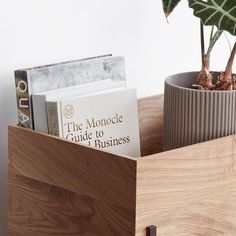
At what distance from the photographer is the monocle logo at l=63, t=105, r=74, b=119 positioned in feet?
3.10

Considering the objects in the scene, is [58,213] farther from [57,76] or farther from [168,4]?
[168,4]

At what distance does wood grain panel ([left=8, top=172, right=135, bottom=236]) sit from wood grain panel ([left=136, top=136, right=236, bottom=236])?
1.7 inches

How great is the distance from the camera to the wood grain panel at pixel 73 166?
0.82 m

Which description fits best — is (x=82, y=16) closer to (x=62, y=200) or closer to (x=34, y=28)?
(x=34, y=28)

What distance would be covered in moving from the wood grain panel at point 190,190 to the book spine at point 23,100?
0.25 metres

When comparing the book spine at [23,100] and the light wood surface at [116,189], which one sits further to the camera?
the book spine at [23,100]

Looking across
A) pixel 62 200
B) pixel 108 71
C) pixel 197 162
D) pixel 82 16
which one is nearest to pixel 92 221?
pixel 62 200

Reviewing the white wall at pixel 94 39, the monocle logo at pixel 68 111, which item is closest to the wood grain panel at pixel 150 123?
the white wall at pixel 94 39

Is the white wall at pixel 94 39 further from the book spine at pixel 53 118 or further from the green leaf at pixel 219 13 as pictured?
the green leaf at pixel 219 13

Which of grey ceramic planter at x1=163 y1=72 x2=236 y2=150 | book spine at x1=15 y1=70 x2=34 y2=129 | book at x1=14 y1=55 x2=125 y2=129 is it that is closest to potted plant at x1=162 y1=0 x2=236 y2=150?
grey ceramic planter at x1=163 y1=72 x2=236 y2=150

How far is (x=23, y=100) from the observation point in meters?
0.97

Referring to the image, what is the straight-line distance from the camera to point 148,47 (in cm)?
125

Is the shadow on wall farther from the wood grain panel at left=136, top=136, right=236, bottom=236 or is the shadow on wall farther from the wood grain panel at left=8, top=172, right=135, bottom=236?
the wood grain panel at left=136, top=136, right=236, bottom=236

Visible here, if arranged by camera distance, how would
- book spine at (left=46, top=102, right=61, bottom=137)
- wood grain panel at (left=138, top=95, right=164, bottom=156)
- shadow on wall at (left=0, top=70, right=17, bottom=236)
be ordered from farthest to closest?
wood grain panel at (left=138, top=95, right=164, bottom=156) < shadow on wall at (left=0, top=70, right=17, bottom=236) < book spine at (left=46, top=102, right=61, bottom=137)
